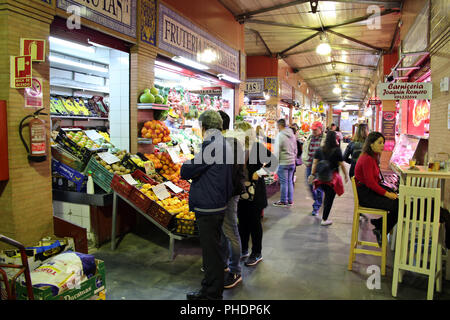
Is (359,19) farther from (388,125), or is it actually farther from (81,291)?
(81,291)

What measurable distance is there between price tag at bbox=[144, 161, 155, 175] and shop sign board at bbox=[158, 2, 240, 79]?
2.15 metres

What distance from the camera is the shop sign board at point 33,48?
3.42 metres

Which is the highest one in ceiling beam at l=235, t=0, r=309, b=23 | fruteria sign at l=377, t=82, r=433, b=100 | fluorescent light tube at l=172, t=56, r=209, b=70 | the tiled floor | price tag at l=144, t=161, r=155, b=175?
ceiling beam at l=235, t=0, r=309, b=23

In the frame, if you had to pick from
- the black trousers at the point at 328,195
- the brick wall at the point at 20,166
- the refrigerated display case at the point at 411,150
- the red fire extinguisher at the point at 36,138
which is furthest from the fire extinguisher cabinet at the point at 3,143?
the refrigerated display case at the point at 411,150

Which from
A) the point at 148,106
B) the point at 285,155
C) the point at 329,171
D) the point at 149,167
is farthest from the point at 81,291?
the point at 285,155

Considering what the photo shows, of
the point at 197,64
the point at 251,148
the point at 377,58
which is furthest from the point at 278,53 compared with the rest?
the point at 251,148

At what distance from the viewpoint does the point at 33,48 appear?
342 centimetres

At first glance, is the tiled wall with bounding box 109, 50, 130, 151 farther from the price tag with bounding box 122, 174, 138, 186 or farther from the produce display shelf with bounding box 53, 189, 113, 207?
the produce display shelf with bounding box 53, 189, 113, 207

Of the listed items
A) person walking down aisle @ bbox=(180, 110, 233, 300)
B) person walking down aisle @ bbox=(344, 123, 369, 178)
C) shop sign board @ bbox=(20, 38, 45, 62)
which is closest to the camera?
person walking down aisle @ bbox=(180, 110, 233, 300)

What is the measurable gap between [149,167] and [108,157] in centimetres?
71

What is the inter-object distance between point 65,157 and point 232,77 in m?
5.93

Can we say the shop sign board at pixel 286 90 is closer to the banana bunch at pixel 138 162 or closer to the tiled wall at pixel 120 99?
the tiled wall at pixel 120 99

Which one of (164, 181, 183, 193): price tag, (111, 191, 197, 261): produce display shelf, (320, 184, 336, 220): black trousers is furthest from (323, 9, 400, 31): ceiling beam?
(111, 191, 197, 261): produce display shelf

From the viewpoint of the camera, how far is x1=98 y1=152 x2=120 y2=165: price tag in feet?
15.5
